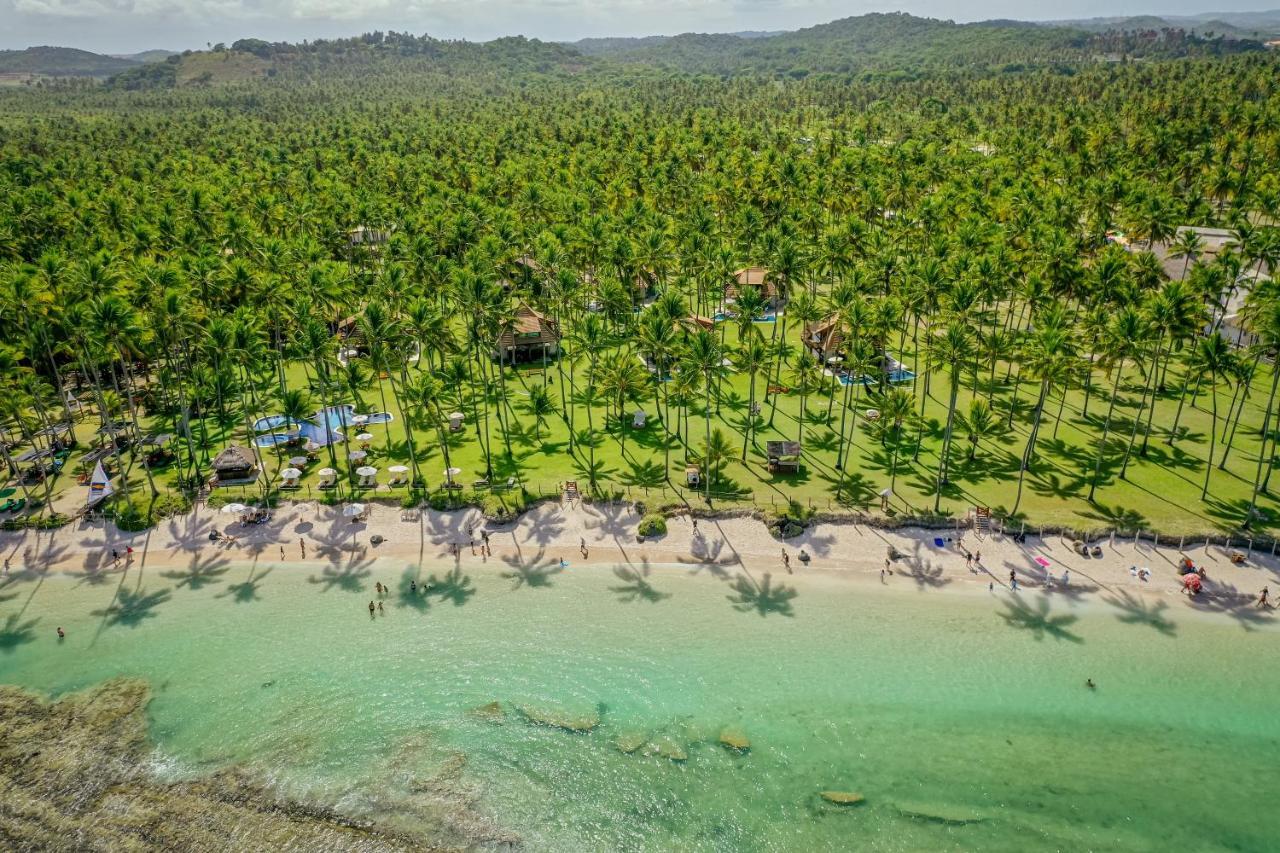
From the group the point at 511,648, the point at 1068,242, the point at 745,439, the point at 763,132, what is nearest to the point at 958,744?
the point at 511,648

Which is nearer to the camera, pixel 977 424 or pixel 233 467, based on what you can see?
pixel 977 424

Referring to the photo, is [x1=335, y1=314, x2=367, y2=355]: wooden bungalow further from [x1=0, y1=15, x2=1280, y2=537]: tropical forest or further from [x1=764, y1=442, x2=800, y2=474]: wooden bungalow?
[x1=764, y1=442, x2=800, y2=474]: wooden bungalow

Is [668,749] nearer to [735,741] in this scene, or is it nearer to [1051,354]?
[735,741]

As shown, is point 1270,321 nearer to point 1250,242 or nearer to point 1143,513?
point 1143,513

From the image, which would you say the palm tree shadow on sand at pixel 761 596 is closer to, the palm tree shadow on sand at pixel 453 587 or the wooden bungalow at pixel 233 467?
the palm tree shadow on sand at pixel 453 587

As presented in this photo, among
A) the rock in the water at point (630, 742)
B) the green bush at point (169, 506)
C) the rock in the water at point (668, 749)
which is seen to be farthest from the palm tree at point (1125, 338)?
the green bush at point (169, 506)

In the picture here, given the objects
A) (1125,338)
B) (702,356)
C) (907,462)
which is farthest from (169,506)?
(1125,338)
